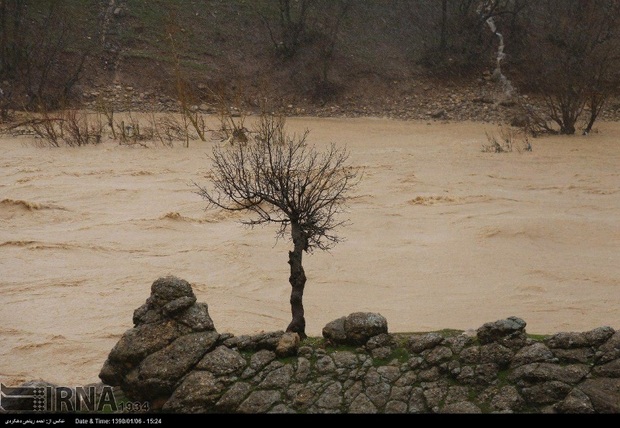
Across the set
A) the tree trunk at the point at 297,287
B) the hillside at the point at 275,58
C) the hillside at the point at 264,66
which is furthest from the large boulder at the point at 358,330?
the hillside at the point at 264,66

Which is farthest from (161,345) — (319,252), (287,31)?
(287,31)

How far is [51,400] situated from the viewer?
7.62 metres

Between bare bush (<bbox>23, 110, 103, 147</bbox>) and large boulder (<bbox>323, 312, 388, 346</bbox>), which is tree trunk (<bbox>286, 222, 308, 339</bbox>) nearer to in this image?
large boulder (<bbox>323, 312, 388, 346</bbox>)

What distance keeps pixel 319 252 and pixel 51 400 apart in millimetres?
7739

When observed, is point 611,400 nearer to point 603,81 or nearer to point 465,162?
point 465,162

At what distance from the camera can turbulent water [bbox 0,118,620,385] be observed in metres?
11.8

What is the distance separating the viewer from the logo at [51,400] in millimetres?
7582

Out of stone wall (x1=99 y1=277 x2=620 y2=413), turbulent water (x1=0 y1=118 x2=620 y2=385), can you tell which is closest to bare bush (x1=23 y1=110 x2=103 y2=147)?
turbulent water (x1=0 y1=118 x2=620 y2=385)

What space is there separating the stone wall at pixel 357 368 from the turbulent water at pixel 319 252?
7.91 feet

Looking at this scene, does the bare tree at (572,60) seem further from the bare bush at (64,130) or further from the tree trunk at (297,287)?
the tree trunk at (297,287)

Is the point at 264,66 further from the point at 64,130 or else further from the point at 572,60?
the point at 572,60

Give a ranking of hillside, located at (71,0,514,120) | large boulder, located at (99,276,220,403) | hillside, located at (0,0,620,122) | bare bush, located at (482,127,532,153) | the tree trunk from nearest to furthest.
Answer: large boulder, located at (99,276,220,403), the tree trunk, bare bush, located at (482,127,532,153), hillside, located at (0,0,620,122), hillside, located at (71,0,514,120)

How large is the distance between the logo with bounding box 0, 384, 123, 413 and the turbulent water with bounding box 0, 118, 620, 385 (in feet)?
6.95

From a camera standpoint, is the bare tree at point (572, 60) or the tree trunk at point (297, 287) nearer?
the tree trunk at point (297, 287)
